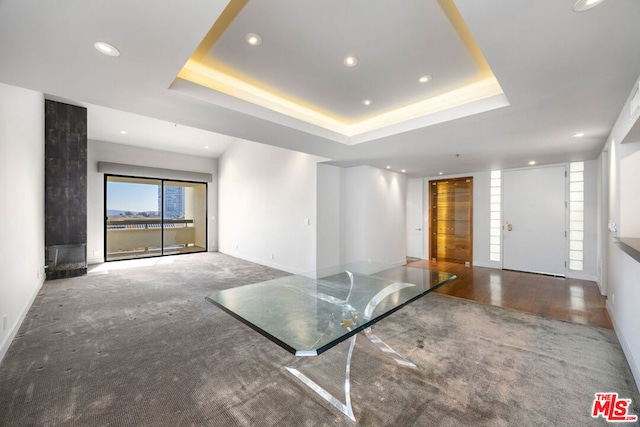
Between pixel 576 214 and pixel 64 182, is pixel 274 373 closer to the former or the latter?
pixel 64 182

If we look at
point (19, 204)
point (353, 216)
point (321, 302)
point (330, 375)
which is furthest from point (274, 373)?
point (353, 216)

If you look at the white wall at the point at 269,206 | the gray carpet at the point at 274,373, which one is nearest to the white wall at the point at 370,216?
the white wall at the point at 269,206

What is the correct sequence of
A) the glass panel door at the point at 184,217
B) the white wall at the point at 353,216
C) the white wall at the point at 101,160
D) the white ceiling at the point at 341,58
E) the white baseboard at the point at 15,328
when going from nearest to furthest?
the white ceiling at the point at 341,58 < the white baseboard at the point at 15,328 < the white wall at the point at 353,216 < the white wall at the point at 101,160 < the glass panel door at the point at 184,217

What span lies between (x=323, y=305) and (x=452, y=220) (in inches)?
234

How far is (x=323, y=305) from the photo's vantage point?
207cm

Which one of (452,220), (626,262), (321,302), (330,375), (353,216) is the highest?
(353,216)

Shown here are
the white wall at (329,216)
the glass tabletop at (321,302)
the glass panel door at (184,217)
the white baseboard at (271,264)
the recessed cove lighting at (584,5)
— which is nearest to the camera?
the recessed cove lighting at (584,5)

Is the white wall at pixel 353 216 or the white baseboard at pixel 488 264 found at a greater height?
the white wall at pixel 353 216

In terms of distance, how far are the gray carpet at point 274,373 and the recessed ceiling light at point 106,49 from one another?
2344 mm

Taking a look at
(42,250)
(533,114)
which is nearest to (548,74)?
(533,114)

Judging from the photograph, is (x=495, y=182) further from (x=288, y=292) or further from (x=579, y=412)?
(x=288, y=292)

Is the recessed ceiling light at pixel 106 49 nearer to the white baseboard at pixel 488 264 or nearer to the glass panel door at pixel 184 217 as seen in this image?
the glass panel door at pixel 184 217

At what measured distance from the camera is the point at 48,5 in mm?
1292

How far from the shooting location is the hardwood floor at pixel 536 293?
3.37 metres
